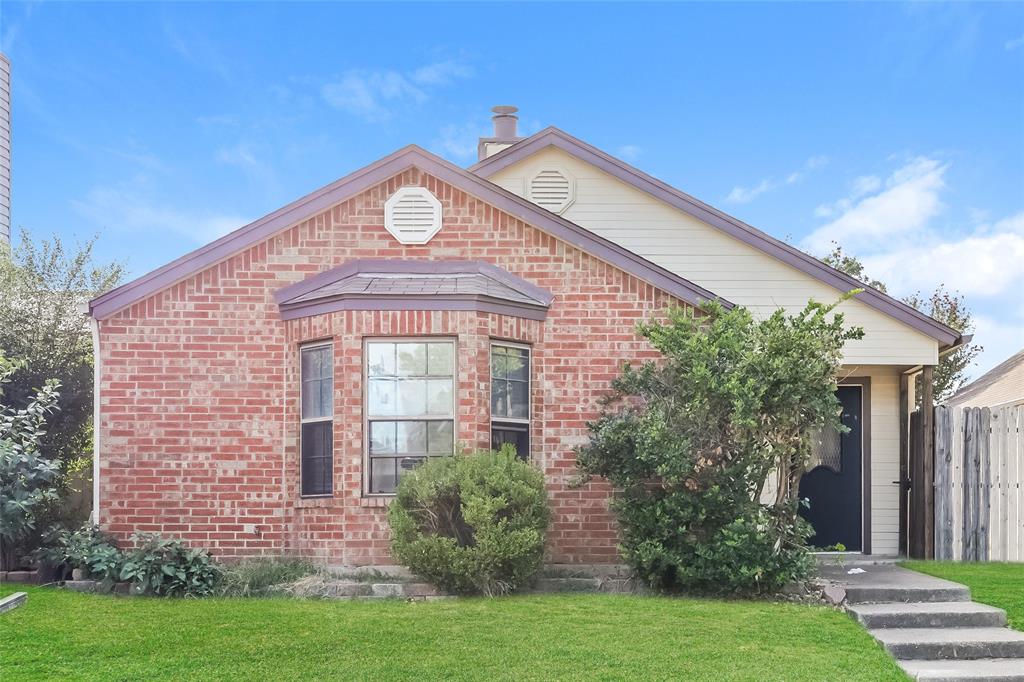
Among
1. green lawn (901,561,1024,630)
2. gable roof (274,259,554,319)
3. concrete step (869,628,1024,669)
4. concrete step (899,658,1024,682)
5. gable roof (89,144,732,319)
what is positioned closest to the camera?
concrete step (899,658,1024,682)

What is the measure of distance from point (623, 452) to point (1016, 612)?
3.93m

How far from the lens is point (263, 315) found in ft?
39.6

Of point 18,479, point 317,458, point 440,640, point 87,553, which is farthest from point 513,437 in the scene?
point 18,479

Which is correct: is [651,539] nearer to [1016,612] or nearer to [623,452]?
[623,452]

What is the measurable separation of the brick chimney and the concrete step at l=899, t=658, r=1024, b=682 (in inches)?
429

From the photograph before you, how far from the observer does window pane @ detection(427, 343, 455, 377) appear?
11.5 m

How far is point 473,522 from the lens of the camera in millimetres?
10273

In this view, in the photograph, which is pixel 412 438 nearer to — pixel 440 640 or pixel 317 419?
pixel 317 419

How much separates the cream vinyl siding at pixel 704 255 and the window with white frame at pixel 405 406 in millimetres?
4948

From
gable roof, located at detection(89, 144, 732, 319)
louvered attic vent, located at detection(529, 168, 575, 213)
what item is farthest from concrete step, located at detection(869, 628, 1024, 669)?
louvered attic vent, located at detection(529, 168, 575, 213)

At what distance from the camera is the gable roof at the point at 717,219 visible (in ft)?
47.0

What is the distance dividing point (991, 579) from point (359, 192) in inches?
321

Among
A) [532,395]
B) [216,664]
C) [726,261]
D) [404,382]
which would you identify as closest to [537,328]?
[532,395]

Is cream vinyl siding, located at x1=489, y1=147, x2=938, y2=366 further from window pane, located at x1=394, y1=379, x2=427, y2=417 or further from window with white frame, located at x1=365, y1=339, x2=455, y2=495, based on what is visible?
window pane, located at x1=394, y1=379, x2=427, y2=417
